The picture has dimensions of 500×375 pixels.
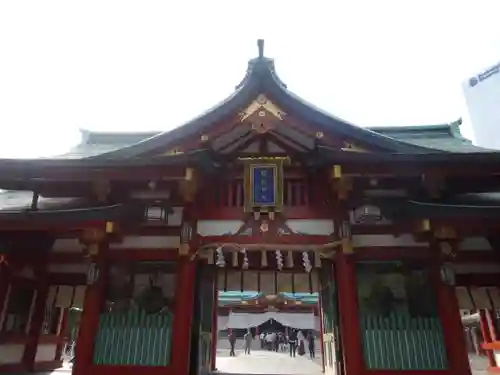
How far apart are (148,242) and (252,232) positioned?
2373 mm

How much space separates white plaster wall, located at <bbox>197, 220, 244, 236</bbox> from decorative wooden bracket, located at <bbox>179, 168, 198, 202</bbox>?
2.00 ft

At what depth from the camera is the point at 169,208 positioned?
8414 millimetres

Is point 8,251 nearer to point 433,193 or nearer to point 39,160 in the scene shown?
point 39,160

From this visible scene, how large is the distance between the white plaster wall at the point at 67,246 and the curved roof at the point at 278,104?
2.53 metres

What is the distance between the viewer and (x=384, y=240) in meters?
8.09

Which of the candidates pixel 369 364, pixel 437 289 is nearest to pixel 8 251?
pixel 369 364

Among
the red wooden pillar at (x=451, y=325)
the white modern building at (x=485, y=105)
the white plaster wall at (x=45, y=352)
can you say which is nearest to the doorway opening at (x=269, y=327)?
the white plaster wall at (x=45, y=352)

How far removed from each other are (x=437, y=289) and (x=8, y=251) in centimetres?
931

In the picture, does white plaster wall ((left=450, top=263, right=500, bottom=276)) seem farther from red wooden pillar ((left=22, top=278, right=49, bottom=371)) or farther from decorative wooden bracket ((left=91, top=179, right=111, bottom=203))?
red wooden pillar ((left=22, top=278, right=49, bottom=371))

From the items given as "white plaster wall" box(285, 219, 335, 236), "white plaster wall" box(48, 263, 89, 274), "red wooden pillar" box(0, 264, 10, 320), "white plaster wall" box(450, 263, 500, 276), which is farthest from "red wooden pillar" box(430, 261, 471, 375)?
"red wooden pillar" box(0, 264, 10, 320)

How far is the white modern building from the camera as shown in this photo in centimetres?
3684

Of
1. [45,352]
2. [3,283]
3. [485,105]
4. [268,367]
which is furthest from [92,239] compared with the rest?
[485,105]

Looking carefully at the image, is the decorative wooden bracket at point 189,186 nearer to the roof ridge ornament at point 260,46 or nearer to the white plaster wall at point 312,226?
the white plaster wall at point 312,226

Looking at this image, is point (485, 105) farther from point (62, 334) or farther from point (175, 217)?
point (62, 334)
